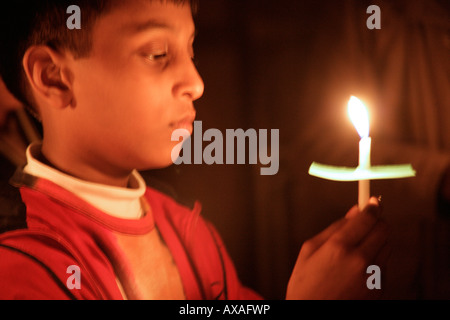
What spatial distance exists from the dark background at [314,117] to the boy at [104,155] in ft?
0.33

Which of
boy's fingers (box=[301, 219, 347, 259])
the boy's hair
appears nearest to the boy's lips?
the boy's hair

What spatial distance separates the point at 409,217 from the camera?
1224 mm

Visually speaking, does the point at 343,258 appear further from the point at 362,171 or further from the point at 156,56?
the point at 156,56

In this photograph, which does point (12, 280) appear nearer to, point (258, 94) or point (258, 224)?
point (258, 224)

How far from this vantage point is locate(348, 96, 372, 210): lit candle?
0.82 metres

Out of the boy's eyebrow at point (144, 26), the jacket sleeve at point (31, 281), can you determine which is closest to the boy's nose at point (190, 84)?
the boy's eyebrow at point (144, 26)

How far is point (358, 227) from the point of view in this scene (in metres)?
0.99

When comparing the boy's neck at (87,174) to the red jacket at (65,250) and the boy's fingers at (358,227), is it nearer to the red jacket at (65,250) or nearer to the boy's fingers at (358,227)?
the red jacket at (65,250)

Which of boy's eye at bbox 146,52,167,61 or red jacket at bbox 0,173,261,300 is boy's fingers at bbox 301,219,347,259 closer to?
red jacket at bbox 0,173,261,300

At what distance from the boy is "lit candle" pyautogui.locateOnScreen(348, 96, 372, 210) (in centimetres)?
17

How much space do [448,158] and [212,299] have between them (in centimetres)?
68

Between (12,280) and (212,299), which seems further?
(212,299)
